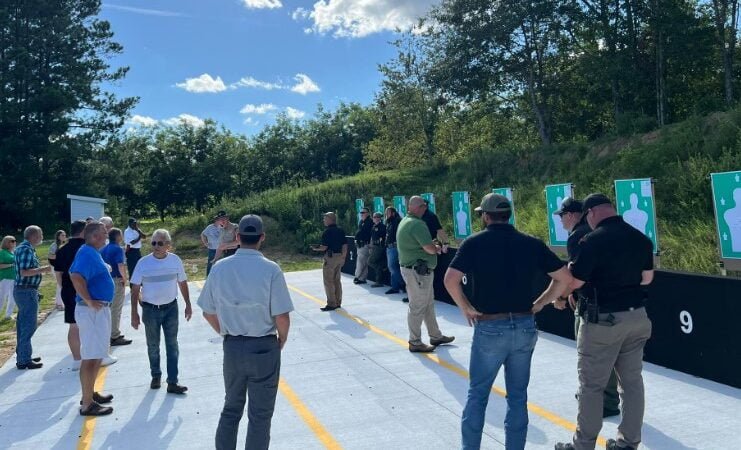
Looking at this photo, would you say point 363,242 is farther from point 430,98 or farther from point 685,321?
point 430,98

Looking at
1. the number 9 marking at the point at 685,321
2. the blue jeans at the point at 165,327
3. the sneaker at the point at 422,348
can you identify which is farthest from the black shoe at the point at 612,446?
the blue jeans at the point at 165,327

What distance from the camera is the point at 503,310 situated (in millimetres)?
3697

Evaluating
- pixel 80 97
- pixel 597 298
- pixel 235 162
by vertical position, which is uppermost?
pixel 80 97

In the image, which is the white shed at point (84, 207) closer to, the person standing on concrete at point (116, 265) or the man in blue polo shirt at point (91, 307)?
the person standing on concrete at point (116, 265)

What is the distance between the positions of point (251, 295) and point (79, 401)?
3.62 m

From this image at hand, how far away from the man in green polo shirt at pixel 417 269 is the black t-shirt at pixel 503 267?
3.36 metres

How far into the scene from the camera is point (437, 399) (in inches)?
217

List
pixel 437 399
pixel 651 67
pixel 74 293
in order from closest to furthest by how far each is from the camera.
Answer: pixel 437 399, pixel 74 293, pixel 651 67

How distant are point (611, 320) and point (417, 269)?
3.66 meters

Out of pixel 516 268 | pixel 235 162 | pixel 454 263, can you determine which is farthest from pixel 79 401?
pixel 235 162

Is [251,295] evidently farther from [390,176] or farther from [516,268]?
[390,176]

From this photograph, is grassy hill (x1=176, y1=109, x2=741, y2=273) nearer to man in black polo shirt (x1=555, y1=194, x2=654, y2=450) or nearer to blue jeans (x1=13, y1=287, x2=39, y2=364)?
man in black polo shirt (x1=555, y1=194, x2=654, y2=450)

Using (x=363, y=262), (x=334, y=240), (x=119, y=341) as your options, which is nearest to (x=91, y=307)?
(x=119, y=341)

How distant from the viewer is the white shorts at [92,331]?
5371 mm
